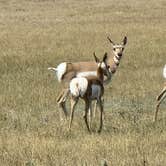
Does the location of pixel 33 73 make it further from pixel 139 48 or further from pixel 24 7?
pixel 24 7

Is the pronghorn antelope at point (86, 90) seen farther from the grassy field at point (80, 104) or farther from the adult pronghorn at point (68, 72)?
the adult pronghorn at point (68, 72)

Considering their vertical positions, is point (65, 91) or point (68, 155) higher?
point (65, 91)

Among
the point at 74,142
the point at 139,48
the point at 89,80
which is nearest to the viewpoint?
the point at 74,142

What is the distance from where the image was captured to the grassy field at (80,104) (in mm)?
8555

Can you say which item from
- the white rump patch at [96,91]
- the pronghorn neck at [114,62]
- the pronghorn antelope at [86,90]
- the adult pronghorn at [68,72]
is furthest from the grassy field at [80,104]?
the pronghorn neck at [114,62]

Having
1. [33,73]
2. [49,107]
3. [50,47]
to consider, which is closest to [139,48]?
[50,47]

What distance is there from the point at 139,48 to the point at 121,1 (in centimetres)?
2496

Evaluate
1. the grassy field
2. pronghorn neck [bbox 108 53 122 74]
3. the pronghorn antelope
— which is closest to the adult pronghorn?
the grassy field

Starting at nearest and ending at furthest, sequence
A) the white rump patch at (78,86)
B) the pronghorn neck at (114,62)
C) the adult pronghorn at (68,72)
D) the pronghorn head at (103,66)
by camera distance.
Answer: the white rump patch at (78,86)
the pronghorn head at (103,66)
the adult pronghorn at (68,72)
the pronghorn neck at (114,62)

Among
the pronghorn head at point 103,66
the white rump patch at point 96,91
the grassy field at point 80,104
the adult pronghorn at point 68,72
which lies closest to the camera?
the grassy field at point 80,104

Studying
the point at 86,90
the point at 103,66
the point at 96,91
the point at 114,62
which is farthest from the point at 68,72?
the point at 86,90

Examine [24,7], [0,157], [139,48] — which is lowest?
[0,157]

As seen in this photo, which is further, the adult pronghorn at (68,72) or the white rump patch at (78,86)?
the adult pronghorn at (68,72)

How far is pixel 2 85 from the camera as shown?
16.3 metres
